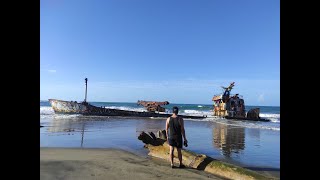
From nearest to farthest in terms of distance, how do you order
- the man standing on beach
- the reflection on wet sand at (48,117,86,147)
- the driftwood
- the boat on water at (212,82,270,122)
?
the driftwood, the man standing on beach, the reflection on wet sand at (48,117,86,147), the boat on water at (212,82,270,122)

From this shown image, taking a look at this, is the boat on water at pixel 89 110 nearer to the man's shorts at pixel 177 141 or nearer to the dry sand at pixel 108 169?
the dry sand at pixel 108 169

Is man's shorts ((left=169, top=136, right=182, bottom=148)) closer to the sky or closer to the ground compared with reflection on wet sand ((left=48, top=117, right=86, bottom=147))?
closer to the sky

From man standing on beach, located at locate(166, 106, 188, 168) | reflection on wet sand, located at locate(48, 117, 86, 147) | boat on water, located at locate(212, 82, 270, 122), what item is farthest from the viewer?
boat on water, located at locate(212, 82, 270, 122)

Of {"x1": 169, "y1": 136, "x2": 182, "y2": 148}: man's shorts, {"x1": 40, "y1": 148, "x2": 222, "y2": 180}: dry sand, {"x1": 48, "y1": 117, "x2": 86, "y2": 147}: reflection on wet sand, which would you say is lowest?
{"x1": 48, "y1": 117, "x2": 86, "y2": 147}: reflection on wet sand

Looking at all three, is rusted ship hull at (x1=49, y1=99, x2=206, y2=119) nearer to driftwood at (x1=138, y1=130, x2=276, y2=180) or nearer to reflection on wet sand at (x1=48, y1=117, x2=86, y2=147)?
reflection on wet sand at (x1=48, y1=117, x2=86, y2=147)

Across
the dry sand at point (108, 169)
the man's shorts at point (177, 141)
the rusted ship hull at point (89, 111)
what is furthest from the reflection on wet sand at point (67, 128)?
the rusted ship hull at point (89, 111)

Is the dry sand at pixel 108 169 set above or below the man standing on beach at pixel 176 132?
below

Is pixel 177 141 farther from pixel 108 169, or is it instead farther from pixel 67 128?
pixel 67 128

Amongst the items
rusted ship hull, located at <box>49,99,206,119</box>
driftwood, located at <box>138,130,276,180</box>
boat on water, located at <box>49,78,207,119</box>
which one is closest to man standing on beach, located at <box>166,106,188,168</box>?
driftwood, located at <box>138,130,276,180</box>

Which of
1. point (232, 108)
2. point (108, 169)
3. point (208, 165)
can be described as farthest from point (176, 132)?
point (232, 108)

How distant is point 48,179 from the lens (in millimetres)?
7402

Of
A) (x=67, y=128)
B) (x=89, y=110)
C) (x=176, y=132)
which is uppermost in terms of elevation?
(x=176, y=132)
